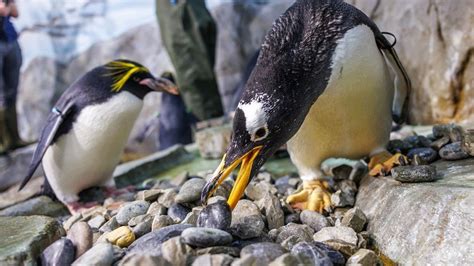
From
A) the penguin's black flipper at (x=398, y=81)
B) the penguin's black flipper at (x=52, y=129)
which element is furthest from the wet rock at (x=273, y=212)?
the penguin's black flipper at (x=52, y=129)

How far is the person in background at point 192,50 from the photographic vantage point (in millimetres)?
5016

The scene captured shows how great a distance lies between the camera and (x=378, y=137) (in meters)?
1.66

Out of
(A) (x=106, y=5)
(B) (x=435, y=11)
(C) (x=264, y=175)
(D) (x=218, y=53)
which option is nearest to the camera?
(C) (x=264, y=175)

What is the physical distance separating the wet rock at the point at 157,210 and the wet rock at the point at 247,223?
24 centimetres

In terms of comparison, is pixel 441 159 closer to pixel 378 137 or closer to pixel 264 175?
pixel 378 137

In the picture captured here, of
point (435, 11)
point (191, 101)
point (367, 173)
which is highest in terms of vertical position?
point (435, 11)

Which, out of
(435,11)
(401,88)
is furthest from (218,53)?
(401,88)

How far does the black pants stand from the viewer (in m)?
3.28

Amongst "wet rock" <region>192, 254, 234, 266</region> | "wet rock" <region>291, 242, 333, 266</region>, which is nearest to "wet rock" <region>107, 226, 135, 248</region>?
"wet rock" <region>192, 254, 234, 266</region>

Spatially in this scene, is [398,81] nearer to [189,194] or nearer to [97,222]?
[189,194]

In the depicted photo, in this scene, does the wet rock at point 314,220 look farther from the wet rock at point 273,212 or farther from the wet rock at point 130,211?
the wet rock at point 130,211

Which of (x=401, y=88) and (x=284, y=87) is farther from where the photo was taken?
(x=401, y=88)

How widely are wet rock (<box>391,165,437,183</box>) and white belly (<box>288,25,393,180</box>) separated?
26 centimetres

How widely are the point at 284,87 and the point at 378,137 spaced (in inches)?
22.3
